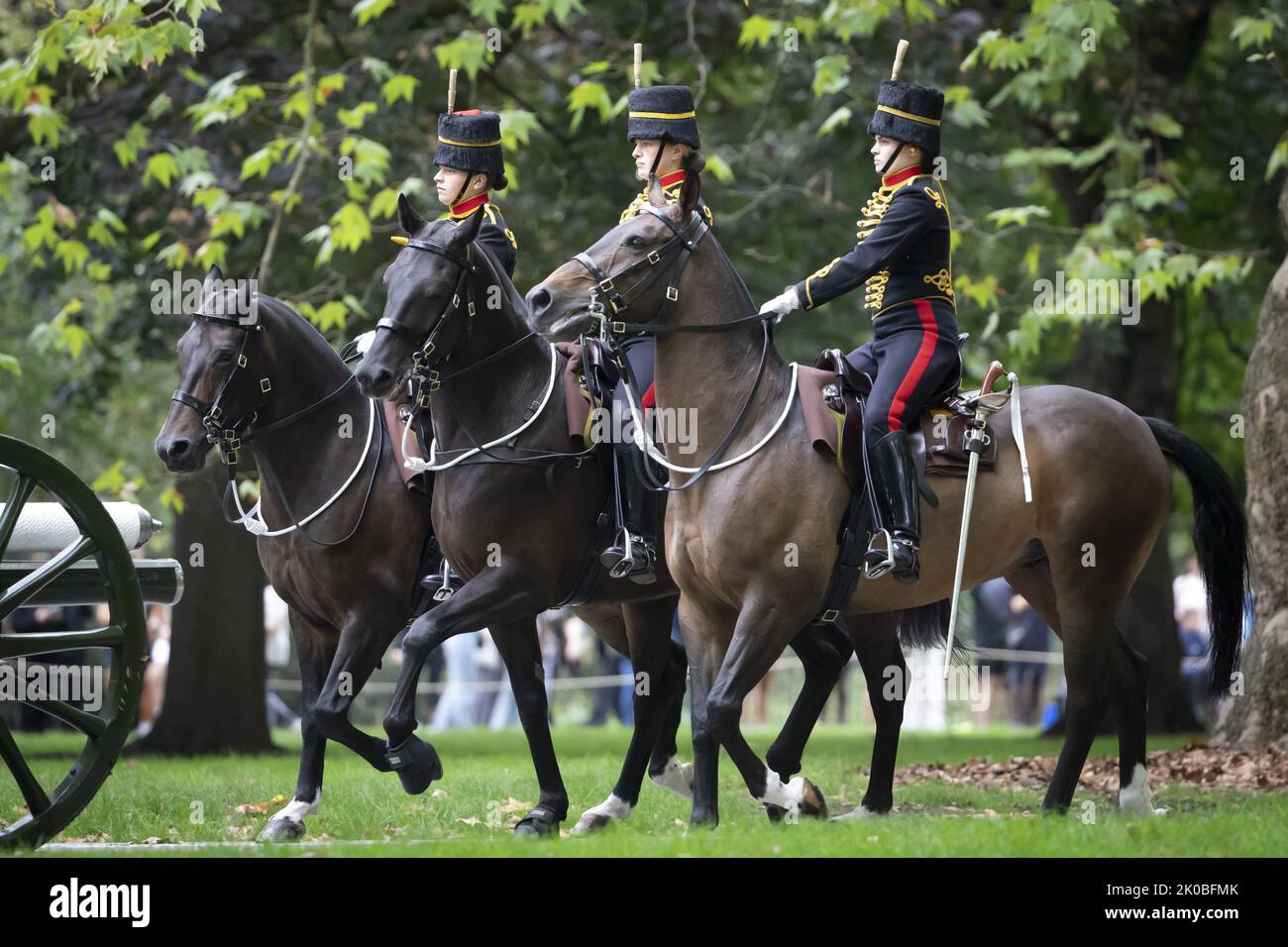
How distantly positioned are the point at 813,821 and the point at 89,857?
3060 millimetres

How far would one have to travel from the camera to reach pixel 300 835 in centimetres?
844

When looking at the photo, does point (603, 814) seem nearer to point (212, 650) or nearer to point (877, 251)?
point (877, 251)

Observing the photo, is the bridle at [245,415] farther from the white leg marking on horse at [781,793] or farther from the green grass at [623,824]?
the white leg marking on horse at [781,793]

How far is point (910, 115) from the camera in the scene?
8.45 meters

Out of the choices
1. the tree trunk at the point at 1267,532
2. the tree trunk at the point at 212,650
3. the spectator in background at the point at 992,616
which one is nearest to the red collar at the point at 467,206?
the tree trunk at the point at 1267,532

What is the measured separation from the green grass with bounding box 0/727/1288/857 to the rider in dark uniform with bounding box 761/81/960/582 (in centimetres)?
148

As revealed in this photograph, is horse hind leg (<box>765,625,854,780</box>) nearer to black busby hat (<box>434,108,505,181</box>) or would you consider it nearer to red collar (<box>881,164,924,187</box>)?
red collar (<box>881,164,924,187</box>)

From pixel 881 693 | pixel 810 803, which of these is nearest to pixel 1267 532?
pixel 881 693

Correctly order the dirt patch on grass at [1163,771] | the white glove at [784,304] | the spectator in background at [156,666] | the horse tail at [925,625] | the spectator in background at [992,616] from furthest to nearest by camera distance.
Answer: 1. the spectator in background at [992,616]
2. the spectator in background at [156,666]
3. the dirt patch on grass at [1163,771]
4. the horse tail at [925,625]
5. the white glove at [784,304]

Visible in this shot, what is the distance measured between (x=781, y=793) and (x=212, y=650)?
876 centimetres

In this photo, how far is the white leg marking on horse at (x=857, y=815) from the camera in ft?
27.6

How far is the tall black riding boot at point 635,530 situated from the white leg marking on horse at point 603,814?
111 cm
